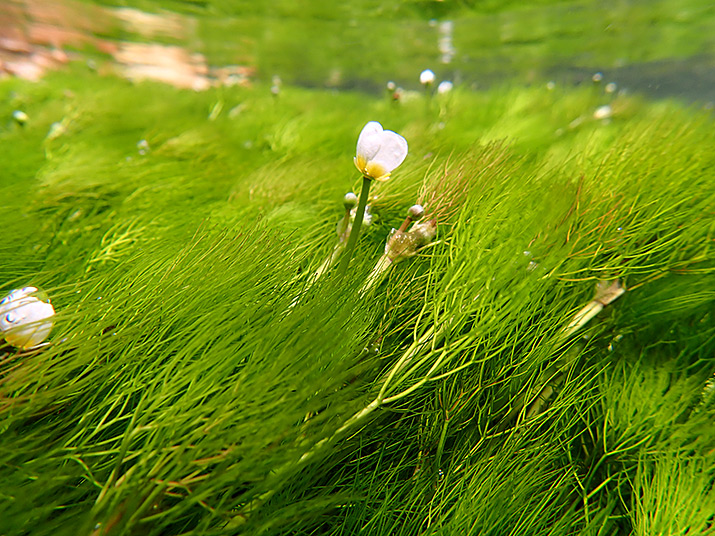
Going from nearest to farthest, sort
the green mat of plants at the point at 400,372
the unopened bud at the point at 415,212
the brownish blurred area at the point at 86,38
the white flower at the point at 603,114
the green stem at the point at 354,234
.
→ the green mat of plants at the point at 400,372 < the green stem at the point at 354,234 < the unopened bud at the point at 415,212 < the white flower at the point at 603,114 < the brownish blurred area at the point at 86,38

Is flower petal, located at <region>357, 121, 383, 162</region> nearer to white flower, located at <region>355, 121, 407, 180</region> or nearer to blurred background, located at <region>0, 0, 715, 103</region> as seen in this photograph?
white flower, located at <region>355, 121, 407, 180</region>

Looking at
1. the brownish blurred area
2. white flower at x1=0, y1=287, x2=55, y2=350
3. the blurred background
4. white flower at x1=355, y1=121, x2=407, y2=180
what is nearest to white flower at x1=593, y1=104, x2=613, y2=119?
white flower at x1=355, y1=121, x2=407, y2=180

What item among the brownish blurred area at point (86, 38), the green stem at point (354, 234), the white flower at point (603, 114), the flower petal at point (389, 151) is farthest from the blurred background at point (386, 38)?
the green stem at point (354, 234)

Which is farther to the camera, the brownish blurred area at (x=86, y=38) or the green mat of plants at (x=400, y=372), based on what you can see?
the brownish blurred area at (x=86, y=38)

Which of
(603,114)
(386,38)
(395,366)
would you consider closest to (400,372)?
(395,366)

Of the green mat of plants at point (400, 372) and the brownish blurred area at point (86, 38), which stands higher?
the brownish blurred area at point (86, 38)

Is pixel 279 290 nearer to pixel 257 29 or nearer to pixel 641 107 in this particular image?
pixel 641 107

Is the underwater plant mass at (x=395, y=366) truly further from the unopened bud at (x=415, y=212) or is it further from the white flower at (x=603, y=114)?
the white flower at (x=603, y=114)
